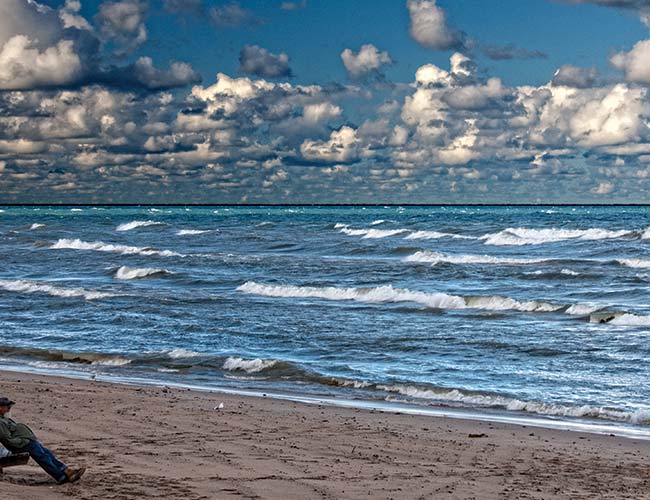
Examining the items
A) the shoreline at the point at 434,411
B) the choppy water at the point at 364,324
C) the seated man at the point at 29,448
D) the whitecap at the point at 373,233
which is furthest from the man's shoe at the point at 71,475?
the whitecap at the point at 373,233

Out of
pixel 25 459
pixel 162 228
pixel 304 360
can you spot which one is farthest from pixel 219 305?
pixel 162 228

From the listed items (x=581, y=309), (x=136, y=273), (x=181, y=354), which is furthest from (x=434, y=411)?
(x=136, y=273)

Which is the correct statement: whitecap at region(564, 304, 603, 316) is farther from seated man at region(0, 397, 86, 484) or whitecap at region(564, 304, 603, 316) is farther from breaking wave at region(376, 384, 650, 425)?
seated man at region(0, 397, 86, 484)

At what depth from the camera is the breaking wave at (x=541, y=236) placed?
6238 cm

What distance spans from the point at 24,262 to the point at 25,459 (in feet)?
134

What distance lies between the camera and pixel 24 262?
47.9m

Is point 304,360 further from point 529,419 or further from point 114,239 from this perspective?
point 114,239

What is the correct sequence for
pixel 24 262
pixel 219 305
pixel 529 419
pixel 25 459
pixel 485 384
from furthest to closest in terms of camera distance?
pixel 24 262 < pixel 219 305 < pixel 485 384 < pixel 529 419 < pixel 25 459

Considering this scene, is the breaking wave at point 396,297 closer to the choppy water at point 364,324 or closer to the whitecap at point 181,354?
the choppy water at point 364,324

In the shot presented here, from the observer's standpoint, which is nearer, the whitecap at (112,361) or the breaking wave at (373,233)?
the whitecap at (112,361)

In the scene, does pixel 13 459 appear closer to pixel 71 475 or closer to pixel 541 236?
pixel 71 475

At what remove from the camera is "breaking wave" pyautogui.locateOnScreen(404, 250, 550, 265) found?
44281 millimetres

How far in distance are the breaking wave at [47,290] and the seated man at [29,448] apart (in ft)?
70.6

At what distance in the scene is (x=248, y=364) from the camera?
60.2 ft
